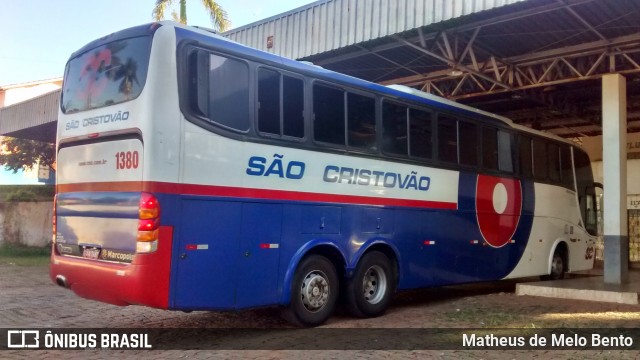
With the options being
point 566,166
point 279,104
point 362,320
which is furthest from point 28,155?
point 566,166

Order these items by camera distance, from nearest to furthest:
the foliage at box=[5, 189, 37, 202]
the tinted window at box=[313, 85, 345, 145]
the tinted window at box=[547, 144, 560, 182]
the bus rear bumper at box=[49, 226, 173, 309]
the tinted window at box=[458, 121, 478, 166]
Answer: the bus rear bumper at box=[49, 226, 173, 309] → the tinted window at box=[313, 85, 345, 145] → the tinted window at box=[458, 121, 478, 166] → the tinted window at box=[547, 144, 560, 182] → the foliage at box=[5, 189, 37, 202]

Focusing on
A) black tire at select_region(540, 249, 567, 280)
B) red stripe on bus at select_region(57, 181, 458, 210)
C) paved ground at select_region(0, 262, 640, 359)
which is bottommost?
paved ground at select_region(0, 262, 640, 359)

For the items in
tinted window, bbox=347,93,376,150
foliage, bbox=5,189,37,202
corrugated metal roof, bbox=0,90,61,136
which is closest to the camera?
tinted window, bbox=347,93,376,150

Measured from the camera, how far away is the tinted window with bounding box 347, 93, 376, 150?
8.04 metres

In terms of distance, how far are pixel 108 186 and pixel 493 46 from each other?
352 inches

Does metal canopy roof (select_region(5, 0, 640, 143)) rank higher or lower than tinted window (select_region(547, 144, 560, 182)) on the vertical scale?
higher

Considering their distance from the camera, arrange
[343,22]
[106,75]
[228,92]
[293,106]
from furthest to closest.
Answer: [343,22] → [293,106] → [106,75] → [228,92]

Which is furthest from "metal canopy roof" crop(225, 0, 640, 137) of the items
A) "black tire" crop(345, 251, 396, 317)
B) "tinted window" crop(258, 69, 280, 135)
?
"black tire" crop(345, 251, 396, 317)

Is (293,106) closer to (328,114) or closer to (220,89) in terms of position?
(328,114)

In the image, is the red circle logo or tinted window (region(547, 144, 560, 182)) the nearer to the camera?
the red circle logo

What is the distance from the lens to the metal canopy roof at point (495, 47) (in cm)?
1020

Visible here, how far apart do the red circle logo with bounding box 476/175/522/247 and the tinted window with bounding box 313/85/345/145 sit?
364 cm

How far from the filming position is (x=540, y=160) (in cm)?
1212

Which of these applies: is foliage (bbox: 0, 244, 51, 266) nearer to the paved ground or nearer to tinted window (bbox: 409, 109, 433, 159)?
the paved ground
